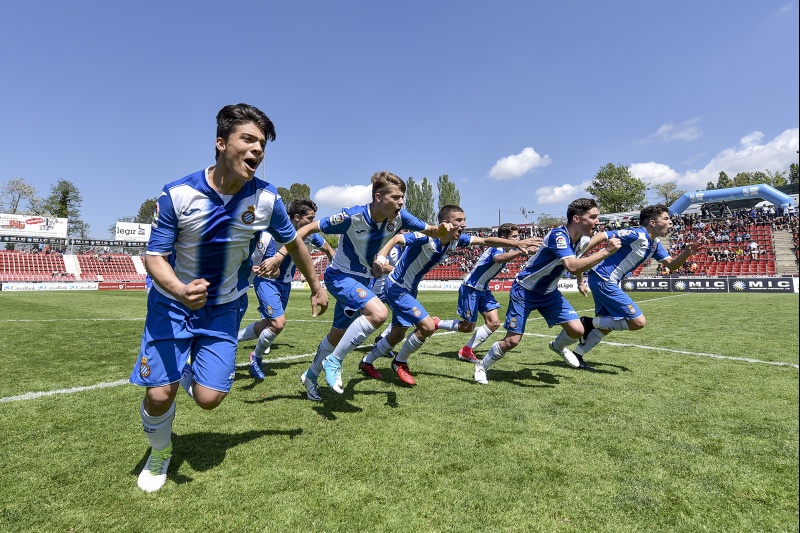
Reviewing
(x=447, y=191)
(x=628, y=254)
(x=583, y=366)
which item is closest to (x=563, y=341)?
(x=583, y=366)

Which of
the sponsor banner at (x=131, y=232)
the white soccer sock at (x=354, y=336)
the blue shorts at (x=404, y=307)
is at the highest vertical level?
the sponsor banner at (x=131, y=232)

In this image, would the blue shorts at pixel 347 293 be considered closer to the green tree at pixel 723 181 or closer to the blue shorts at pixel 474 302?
the blue shorts at pixel 474 302

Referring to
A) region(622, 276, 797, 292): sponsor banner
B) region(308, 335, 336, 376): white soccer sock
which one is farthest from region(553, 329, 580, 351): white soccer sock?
region(622, 276, 797, 292): sponsor banner

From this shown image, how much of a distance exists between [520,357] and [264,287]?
4.43 m

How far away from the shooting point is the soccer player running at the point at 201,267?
2.94 meters

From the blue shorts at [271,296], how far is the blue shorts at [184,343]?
334 centimetres

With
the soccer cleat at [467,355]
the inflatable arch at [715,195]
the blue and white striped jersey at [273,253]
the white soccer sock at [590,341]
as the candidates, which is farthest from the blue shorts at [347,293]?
the inflatable arch at [715,195]

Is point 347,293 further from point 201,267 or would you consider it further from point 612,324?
point 612,324

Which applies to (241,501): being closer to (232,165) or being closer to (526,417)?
(232,165)

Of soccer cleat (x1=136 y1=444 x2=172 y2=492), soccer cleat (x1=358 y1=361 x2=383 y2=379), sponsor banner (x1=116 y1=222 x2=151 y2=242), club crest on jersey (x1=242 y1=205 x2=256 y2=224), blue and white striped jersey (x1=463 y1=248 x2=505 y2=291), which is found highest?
sponsor banner (x1=116 y1=222 x2=151 y2=242)

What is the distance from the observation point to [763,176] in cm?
7700

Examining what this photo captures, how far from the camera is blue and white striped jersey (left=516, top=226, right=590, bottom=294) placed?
18.9 feet

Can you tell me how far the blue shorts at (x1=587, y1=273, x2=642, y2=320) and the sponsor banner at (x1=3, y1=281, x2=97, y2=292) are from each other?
4217 cm

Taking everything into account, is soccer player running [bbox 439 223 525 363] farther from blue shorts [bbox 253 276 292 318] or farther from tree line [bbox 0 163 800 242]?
tree line [bbox 0 163 800 242]
